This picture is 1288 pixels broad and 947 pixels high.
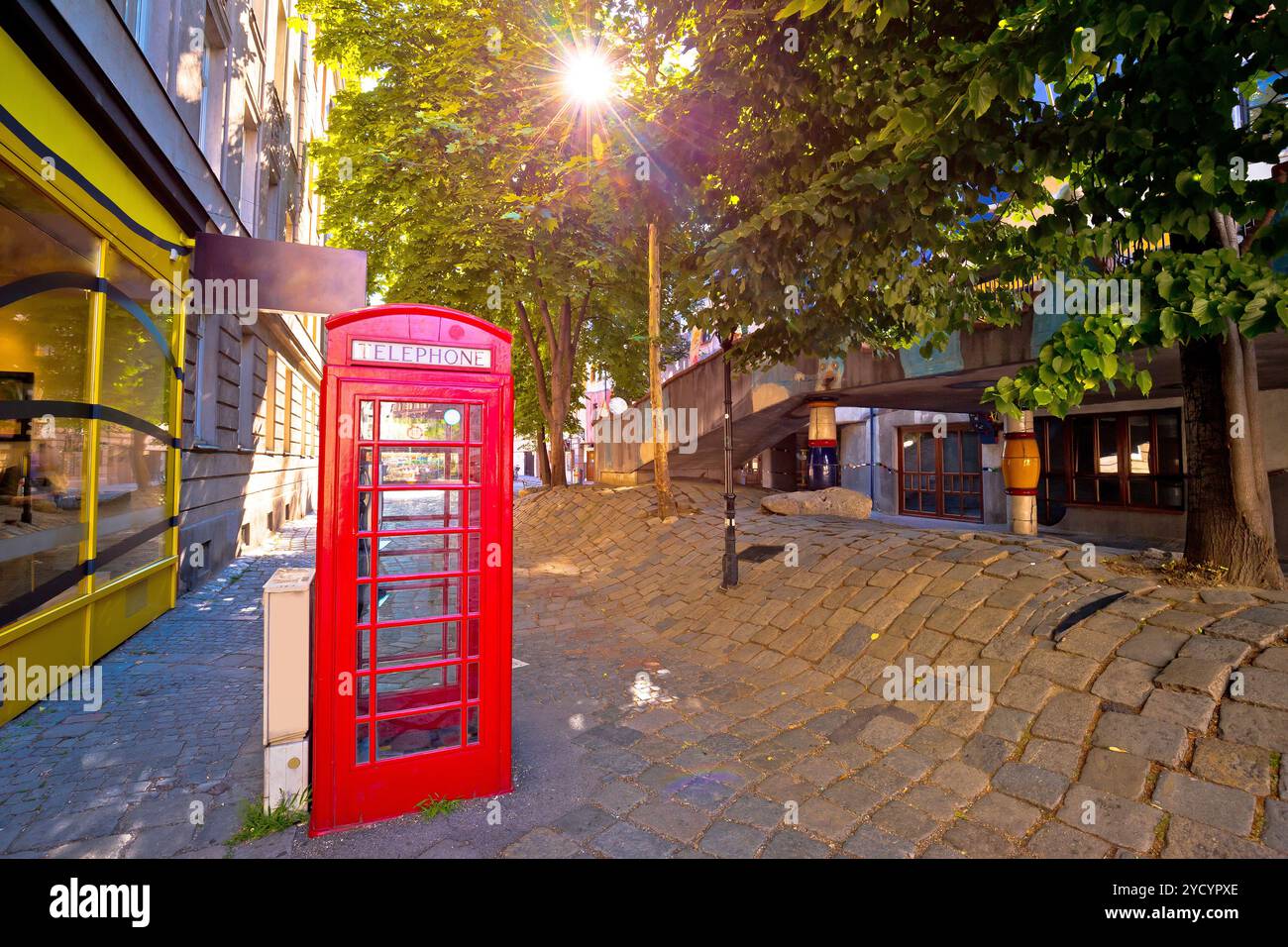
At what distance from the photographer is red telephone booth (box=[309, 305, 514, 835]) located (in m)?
3.04

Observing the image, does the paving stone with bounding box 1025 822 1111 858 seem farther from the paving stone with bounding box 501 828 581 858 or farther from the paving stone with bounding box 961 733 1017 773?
the paving stone with bounding box 501 828 581 858

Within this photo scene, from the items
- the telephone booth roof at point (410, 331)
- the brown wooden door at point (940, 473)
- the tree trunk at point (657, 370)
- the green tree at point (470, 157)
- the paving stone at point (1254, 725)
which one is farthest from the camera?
the brown wooden door at point (940, 473)

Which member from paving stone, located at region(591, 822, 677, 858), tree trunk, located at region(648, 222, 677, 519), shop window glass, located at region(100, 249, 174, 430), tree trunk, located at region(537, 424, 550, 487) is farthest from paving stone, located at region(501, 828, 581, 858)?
tree trunk, located at region(537, 424, 550, 487)

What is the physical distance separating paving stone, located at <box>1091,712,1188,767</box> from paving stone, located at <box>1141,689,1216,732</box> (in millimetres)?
51

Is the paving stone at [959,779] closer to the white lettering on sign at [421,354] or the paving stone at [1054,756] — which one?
the paving stone at [1054,756]

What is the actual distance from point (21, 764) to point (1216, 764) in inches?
271

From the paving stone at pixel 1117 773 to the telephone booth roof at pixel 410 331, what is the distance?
4.01 metres

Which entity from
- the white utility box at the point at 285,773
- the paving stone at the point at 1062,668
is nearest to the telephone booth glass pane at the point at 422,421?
the white utility box at the point at 285,773

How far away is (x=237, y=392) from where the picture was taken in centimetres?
1084

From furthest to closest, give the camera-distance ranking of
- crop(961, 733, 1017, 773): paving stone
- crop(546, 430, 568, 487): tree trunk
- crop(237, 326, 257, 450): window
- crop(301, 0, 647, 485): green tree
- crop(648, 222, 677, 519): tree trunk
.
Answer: crop(546, 430, 568, 487): tree trunk → crop(301, 0, 647, 485): green tree → crop(237, 326, 257, 450): window → crop(648, 222, 677, 519): tree trunk → crop(961, 733, 1017, 773): paving stone

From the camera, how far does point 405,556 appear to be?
3.51 m

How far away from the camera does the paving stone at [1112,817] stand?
2.89m
